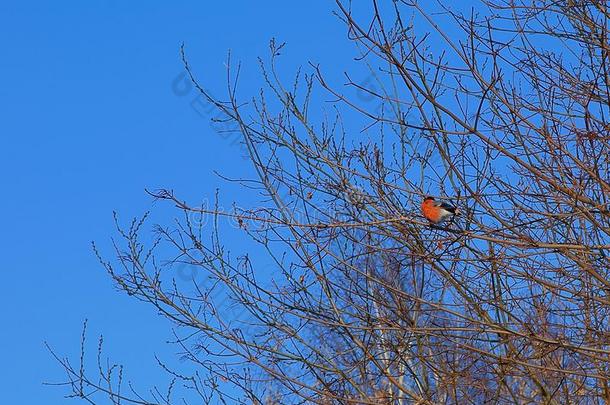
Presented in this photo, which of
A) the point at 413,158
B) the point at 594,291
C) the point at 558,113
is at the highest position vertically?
the point at 413,158

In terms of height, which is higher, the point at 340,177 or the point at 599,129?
the point at 340,177

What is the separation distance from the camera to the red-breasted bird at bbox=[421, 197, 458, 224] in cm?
448

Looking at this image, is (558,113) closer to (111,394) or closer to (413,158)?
(413,158)

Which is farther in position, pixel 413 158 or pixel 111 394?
pixel 413 158

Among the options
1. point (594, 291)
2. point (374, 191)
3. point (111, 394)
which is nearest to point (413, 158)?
point (374, 191)

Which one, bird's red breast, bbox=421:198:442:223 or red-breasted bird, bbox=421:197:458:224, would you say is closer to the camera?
red-breasted bird, bbox=421:197:458:224

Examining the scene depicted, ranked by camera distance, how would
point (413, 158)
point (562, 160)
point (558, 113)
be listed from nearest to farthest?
point (562, 160) → point (558, 113) → point (413, 158)

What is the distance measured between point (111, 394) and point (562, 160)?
3.01 metres

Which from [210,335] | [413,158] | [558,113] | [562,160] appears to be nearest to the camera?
[562,160]

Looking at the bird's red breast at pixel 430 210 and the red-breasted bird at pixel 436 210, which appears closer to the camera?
the red-breasted bird at pixel 436 210

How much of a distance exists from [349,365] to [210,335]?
0.89m

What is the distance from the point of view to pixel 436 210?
470 centimetres

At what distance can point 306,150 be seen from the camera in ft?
16.0

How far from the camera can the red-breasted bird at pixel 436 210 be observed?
4.48 meters
